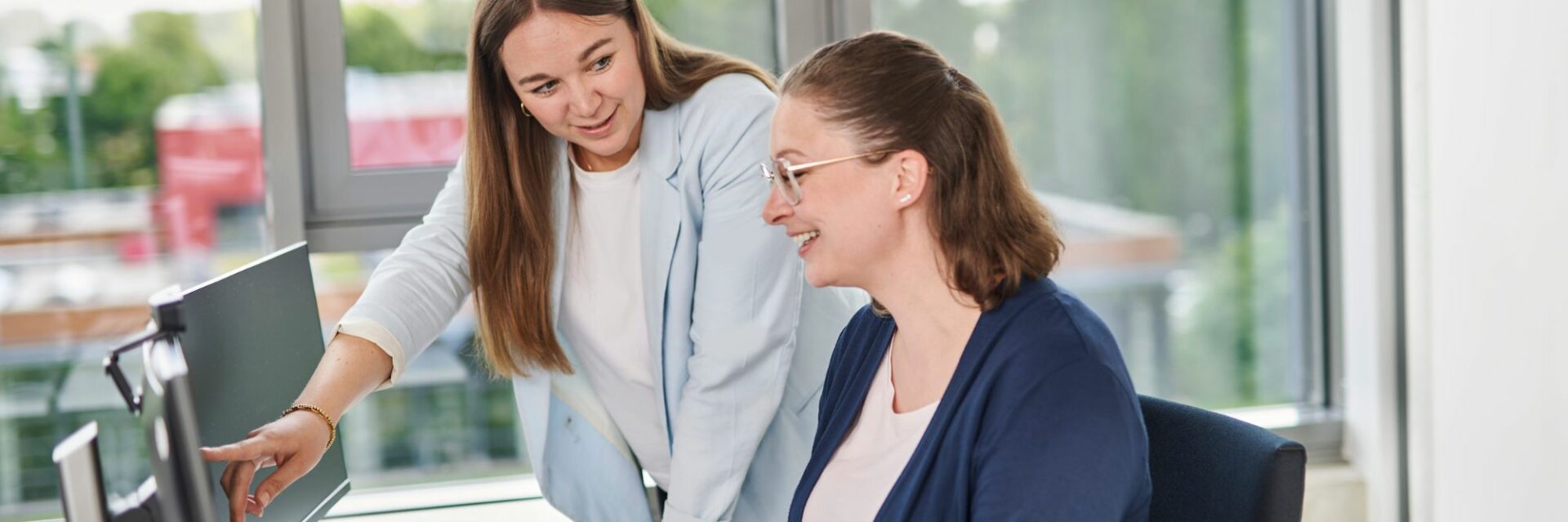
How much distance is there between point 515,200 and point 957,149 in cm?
66

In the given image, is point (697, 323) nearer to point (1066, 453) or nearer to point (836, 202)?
point (836, 202)

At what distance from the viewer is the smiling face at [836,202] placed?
132 centimetres

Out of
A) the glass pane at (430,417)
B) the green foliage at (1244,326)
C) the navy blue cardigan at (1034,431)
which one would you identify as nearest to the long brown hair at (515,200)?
the navy blue cardigan at (1034,431)

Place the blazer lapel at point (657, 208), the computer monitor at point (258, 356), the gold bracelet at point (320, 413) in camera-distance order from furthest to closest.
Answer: the blazer lapel at point (657, 208), the gold bracelet at point (320, 413), the computer monitor at point (258, 356)

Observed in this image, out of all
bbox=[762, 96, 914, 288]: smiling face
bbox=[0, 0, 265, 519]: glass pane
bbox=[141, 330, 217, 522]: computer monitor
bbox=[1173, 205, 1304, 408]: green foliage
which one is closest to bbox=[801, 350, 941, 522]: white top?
bbox=[762, 96, 914, 288]: smiling face

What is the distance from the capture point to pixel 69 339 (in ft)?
7.92

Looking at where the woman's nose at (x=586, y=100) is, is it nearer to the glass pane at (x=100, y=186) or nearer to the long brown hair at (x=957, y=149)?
the long brown hair at (x=957, y=149)

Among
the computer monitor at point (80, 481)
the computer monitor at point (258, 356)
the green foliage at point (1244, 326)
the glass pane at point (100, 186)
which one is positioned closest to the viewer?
the computer monitor at point (80, 481)

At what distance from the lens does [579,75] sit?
1.60m

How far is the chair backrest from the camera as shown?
1227 mm

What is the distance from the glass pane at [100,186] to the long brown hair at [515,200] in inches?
36.0

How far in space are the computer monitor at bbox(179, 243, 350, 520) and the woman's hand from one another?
0.01m

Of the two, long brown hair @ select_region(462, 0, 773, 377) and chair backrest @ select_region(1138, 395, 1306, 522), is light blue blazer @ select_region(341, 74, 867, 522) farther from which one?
chair backrest @ select_region(1138, 395, 1306, 522)

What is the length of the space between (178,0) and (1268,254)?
2190 mm
